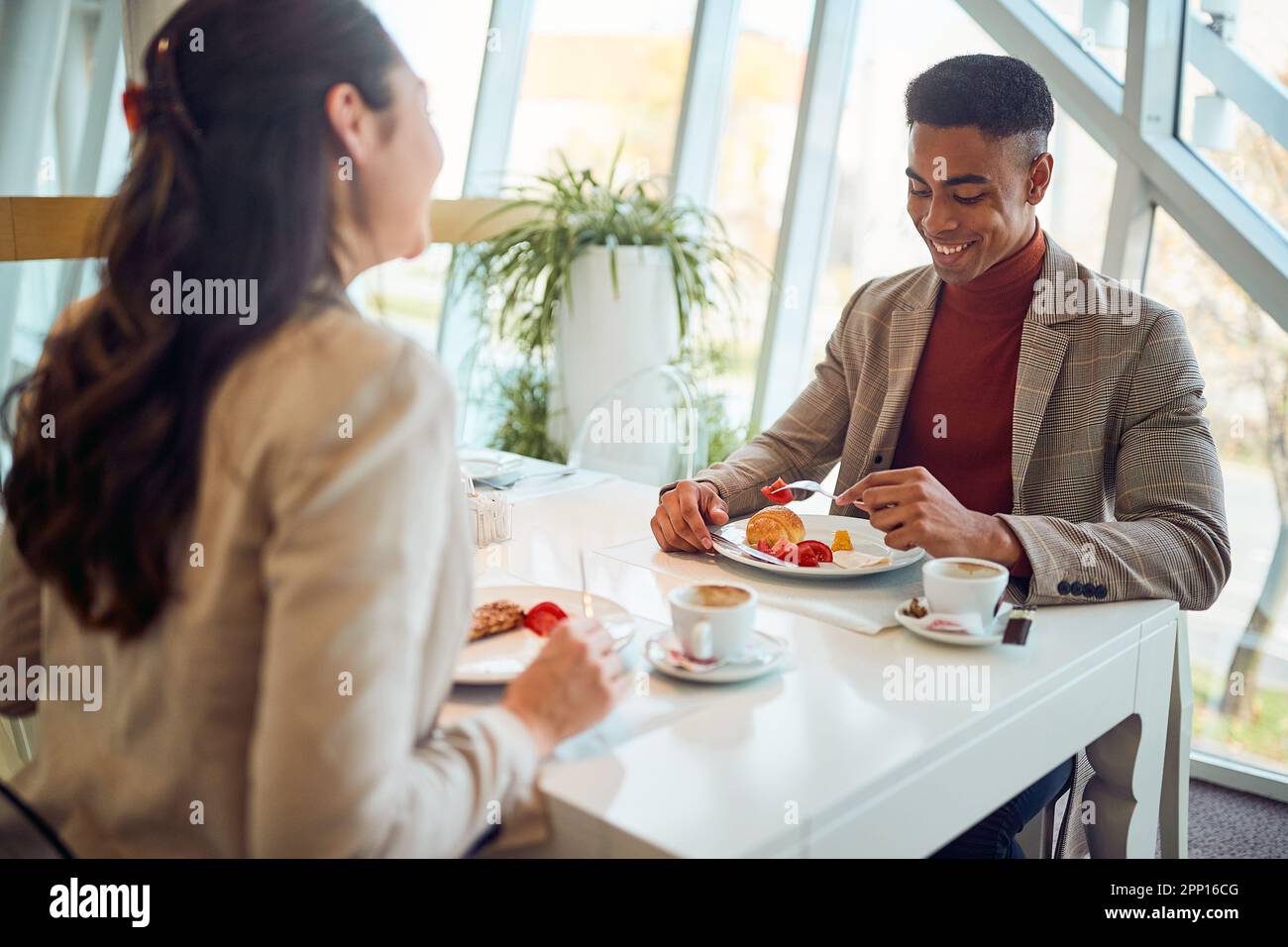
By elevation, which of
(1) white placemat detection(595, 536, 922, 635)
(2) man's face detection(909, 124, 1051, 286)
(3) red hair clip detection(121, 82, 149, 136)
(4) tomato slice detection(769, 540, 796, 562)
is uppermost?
(2) man's face detection(909, 124, 1051, 286)

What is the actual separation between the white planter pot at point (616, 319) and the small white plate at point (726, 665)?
2371 millimetres

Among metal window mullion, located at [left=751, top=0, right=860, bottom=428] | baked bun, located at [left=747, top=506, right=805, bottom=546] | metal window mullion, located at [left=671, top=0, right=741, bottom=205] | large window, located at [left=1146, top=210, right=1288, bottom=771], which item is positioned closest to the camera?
baked bun, located at [left=747, top=506, right=805, bottom=546]

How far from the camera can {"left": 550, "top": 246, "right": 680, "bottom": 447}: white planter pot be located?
12.0 ft

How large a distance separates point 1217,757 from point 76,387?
3077 millimetres

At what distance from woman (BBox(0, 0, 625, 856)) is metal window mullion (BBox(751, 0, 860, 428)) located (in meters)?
3.05

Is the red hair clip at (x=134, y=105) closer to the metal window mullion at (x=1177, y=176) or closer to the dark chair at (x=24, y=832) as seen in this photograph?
the dark chair at (x=24, y=832)

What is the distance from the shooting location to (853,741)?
1155mm

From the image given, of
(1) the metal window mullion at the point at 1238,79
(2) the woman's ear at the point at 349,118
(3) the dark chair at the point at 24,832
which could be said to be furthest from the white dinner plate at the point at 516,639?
(1) the metal window mullion at the point at 1238,79

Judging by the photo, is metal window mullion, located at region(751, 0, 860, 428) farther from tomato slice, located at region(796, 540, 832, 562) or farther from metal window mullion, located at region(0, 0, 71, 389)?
metal window mullion, located at region(0, 0, 71, 389)

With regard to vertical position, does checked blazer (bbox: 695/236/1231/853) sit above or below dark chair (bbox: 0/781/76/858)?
above

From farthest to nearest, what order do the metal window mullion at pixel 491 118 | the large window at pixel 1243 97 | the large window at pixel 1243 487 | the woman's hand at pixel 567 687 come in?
1. the metal window mullion at pixel 491 118
2. the large window at pixel 1243 487
3. the large window at pixel 1243 97
4. the woman's hand at pixel 567 687

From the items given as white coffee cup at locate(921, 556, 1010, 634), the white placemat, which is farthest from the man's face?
white coffee cup at locate(921, 556, 1010, 634)

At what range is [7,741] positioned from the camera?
165cm

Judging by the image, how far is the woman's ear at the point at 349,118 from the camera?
989 mm
